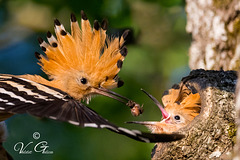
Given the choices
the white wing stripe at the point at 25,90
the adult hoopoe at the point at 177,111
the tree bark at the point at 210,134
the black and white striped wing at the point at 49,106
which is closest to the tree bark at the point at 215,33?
the adult hoopoe at the point at 177,111

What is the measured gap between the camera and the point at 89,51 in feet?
10.5

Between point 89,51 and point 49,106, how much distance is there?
2.55 feet

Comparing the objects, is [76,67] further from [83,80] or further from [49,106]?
[49,106]

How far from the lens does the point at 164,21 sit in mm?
4625

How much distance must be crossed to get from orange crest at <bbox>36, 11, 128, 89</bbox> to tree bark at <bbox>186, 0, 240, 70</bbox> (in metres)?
0.82

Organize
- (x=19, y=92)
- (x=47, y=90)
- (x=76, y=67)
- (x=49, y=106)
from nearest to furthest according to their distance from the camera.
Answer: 1. (x=49, y=106)
2. (x=19, y=92)
3. (x=47, y=90)
4. (x=76, y=67)

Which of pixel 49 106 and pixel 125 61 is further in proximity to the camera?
pixel 125 61

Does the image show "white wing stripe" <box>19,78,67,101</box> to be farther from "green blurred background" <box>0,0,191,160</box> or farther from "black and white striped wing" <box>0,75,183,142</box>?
"green blurred background" <box>0,0,191,160</box>

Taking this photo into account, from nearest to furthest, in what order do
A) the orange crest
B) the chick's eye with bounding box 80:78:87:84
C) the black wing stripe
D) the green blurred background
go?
1. the black wing stripe
2. the orange crest
3. the chick's eye with bounding box 80:78:87:84
4. the green blurred background

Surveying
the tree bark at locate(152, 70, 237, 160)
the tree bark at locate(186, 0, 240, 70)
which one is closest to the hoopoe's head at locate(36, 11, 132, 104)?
the tree bark at locate(152, 70, 237, 160)

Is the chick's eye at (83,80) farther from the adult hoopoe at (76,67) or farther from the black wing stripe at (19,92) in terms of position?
the black wing stripe at (19,92)

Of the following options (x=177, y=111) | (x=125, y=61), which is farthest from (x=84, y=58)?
(x=125, y=61)

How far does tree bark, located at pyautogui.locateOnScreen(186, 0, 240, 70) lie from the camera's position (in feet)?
11.0

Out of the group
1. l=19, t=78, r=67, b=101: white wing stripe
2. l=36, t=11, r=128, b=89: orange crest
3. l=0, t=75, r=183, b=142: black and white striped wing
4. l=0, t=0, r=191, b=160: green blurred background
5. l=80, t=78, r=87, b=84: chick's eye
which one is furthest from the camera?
l=0, t=0, r=191, b=160: green blurred background
